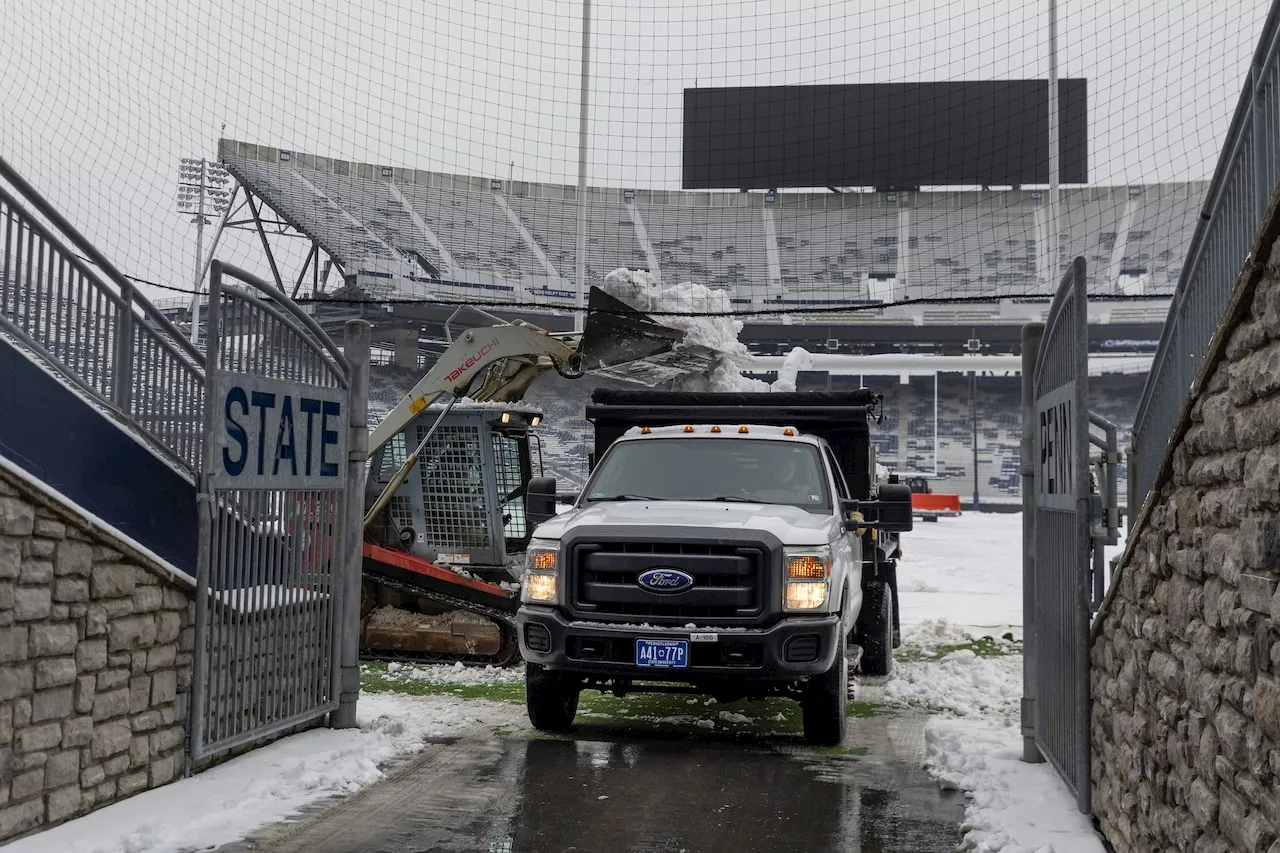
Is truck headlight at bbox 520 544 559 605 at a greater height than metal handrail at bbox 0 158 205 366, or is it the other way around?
metal handrail at bbox 0 158 205 366

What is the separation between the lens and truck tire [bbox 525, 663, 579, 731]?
792cm

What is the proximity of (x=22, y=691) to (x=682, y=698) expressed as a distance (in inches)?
214

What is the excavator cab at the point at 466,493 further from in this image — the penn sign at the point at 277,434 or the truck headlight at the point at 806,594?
the truck headlight at the point at 806,594

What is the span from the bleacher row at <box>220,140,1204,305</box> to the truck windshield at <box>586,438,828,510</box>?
24672mm

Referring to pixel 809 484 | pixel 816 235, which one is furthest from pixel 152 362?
pixel 816 235

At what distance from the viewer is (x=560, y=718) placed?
8.08 m

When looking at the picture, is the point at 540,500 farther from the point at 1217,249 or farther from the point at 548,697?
the point at 1217,249

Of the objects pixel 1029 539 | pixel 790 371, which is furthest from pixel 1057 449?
pixel 790 371

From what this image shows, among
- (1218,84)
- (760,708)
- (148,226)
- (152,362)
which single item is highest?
(1218,84)

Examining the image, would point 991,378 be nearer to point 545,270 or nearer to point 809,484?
point 545,270

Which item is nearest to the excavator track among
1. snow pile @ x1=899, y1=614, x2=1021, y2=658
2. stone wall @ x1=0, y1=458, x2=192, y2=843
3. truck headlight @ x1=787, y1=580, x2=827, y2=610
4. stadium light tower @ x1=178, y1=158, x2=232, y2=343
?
snow pile @ x1=899, y1=614, x2=1021, y2=658

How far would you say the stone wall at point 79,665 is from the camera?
201 inches

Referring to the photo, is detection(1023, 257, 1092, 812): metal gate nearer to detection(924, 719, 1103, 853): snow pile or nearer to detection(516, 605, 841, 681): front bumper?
detection(924, 719, 1103, 853): snow pile

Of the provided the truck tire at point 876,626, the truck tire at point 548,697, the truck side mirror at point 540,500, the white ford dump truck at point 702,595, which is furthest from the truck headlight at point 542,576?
the truck tire at point 876,626
